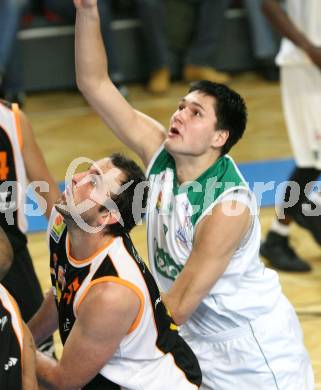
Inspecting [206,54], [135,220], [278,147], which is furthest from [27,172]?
[206,54]

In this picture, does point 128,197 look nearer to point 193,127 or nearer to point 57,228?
point 57,228

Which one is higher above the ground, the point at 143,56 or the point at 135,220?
the point at 135,220

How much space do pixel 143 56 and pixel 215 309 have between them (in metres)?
5.15

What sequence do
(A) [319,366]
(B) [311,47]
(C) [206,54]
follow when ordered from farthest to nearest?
1. (C) [206,54]
2. (B) [311,47]
3. (A) [319,366]

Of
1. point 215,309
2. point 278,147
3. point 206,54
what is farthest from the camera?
point 206,54

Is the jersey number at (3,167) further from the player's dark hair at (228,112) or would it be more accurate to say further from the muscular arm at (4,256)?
the muscular arm at (4,256)

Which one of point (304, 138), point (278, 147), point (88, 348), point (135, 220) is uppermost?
point (135, 220)

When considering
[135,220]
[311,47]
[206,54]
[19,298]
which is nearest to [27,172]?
[19,298]

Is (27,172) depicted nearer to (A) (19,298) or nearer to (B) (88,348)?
(A) (19,298)

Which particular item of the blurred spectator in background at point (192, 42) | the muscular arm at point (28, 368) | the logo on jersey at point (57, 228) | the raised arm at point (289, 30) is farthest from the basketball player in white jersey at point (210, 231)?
the blurred spectator in background at point (192, 42)

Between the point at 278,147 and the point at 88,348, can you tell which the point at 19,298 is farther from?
the point at 278,147

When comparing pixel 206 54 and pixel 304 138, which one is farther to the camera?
pixel 206 54

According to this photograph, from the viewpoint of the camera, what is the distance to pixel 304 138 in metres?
5.21

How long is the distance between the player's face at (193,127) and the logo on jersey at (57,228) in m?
0.48
